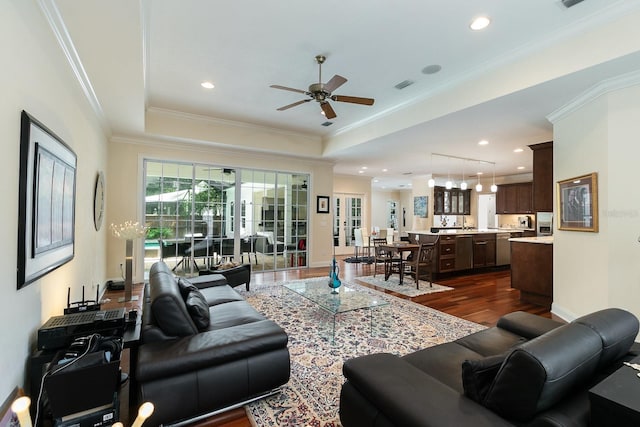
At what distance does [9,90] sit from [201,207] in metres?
4.67

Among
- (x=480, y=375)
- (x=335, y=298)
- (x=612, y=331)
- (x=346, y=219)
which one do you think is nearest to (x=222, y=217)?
(x=335, y=298)

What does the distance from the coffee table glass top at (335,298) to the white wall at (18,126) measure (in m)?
2.30

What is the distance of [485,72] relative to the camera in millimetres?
3588

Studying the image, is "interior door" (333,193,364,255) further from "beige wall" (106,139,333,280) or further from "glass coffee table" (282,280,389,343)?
"glass coffee table" (282,280,389,343)

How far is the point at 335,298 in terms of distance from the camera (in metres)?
3.47

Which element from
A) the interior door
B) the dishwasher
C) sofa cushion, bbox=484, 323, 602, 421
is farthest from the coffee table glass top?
the interior door

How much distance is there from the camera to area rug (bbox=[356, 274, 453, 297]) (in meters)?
5.11

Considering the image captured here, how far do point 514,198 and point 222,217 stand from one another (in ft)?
27.0

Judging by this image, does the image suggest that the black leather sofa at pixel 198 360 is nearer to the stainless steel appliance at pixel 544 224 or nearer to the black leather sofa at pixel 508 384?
the black leather sofa at pixel 508 384

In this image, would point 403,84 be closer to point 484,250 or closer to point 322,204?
point 322,204

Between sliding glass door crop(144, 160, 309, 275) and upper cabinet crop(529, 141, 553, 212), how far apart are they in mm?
4766

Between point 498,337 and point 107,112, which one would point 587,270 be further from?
point 107,112

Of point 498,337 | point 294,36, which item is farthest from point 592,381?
point 294,36

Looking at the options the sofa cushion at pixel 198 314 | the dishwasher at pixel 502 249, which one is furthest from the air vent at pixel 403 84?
the dishwasher at pixel 502 249
